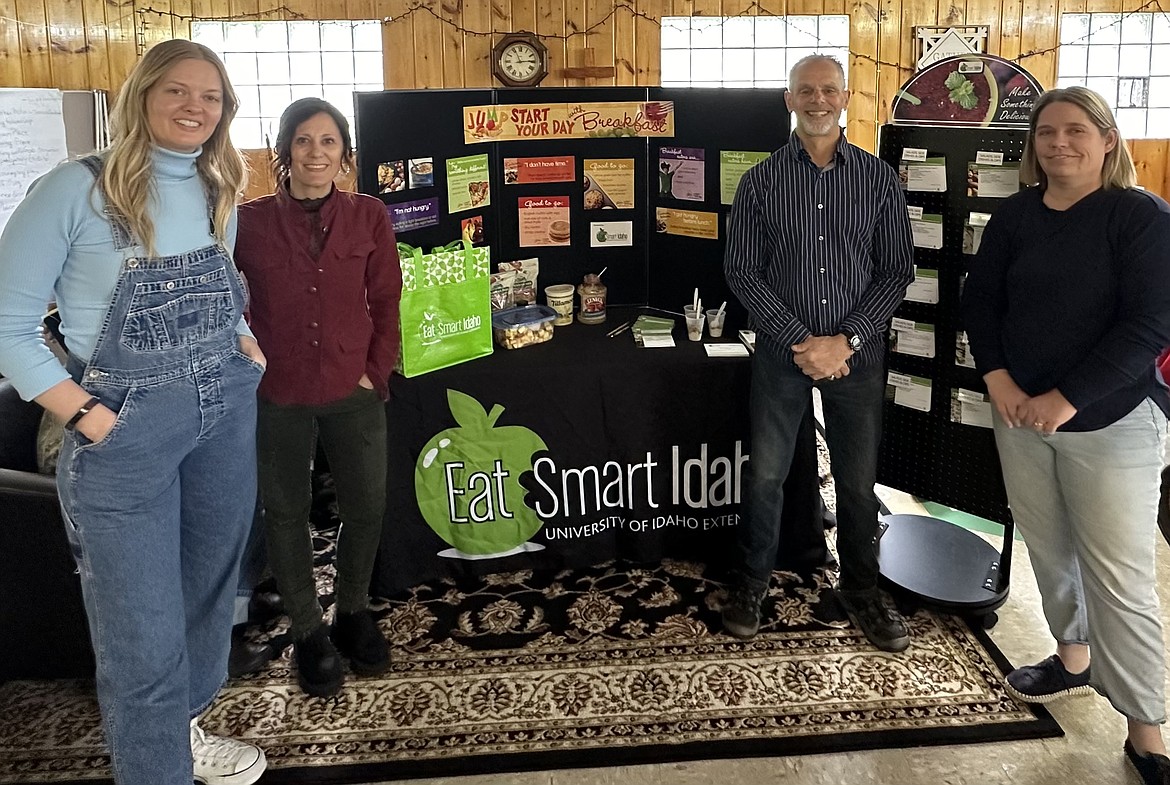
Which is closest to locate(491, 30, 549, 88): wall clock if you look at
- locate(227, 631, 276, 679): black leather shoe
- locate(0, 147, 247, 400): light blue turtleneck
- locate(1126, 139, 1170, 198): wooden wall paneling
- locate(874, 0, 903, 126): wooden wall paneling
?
locate(874, 0, 903, 126): wooden wall paneling

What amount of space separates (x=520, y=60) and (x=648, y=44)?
2.81 ft

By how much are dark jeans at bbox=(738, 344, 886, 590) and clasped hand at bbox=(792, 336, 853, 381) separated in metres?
0.06

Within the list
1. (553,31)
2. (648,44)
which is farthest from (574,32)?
(648,44)

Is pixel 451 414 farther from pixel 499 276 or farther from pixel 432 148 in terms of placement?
pixel 432 148

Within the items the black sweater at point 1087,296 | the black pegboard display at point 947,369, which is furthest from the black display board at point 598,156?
the black sweater at point 1087,296

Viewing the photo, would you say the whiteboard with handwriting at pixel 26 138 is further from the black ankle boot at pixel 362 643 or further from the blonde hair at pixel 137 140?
the blonde hair at pixel 137 140

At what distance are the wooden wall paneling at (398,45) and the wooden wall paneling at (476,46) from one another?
349 mm

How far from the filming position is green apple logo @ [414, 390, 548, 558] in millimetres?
2904

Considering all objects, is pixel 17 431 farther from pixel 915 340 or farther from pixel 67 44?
pixel 67 44

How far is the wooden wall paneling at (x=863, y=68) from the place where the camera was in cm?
650

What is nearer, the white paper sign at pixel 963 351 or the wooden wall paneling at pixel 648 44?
the white paper sign at pixel 963 351

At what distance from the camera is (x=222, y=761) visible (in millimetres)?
2184

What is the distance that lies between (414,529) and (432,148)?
1167mm

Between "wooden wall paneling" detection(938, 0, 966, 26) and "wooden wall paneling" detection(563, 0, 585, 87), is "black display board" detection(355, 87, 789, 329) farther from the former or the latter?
"wooden wall paneling" detection(938, 0, 966, 26)
